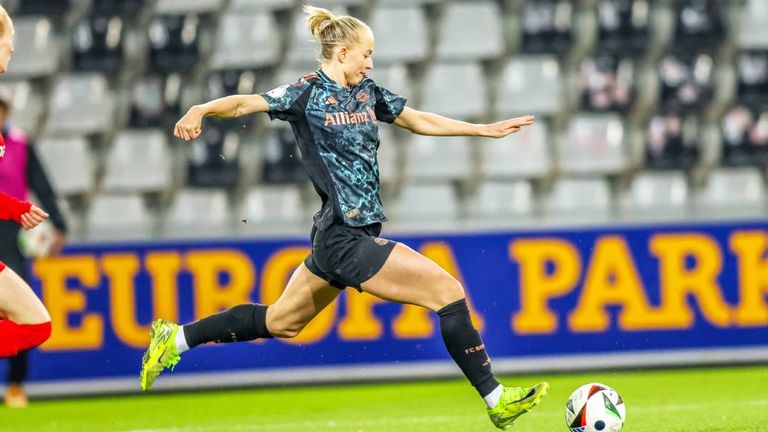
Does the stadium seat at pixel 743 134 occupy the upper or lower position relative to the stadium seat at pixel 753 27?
lower

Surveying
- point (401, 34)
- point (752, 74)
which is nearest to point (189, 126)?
point (401, 34)

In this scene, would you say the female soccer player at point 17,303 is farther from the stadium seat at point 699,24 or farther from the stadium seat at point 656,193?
the stadium seat at point 699,24

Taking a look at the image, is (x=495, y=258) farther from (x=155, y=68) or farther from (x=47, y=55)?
(x=47, y=55)

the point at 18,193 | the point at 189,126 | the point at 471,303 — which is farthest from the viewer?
the point at 471,303

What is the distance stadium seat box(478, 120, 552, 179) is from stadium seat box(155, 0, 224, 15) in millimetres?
2407

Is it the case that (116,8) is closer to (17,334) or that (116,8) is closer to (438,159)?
(438,159)

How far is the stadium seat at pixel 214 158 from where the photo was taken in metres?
10.5

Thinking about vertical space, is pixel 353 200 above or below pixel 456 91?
below

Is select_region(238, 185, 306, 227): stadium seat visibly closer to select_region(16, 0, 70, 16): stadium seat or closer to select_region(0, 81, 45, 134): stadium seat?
select_region(0, 81, 45, 134): stadium seat

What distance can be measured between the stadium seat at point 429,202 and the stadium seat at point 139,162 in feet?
6.09

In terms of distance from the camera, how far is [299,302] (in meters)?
5.70

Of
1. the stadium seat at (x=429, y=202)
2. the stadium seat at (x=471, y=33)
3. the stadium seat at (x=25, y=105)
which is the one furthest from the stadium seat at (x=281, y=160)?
the stadium seat at (x=25, y=105)

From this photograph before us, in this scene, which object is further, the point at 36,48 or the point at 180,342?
the point at 36,48

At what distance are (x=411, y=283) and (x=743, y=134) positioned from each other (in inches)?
268
